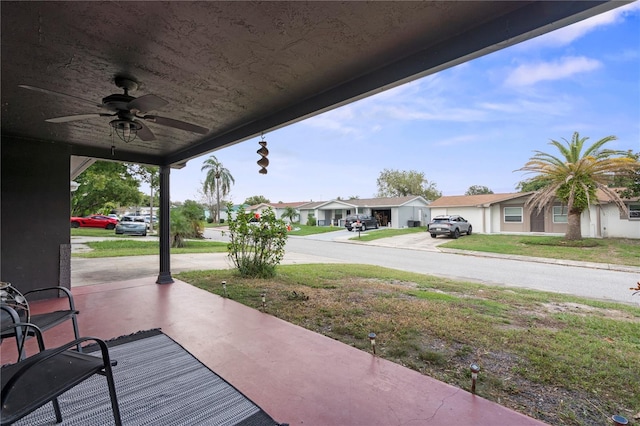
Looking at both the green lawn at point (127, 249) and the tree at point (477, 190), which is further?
the tree at point (477, 190)

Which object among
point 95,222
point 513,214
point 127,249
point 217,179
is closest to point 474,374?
point 127,249

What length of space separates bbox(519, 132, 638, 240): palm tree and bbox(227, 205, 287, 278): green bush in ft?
37.1

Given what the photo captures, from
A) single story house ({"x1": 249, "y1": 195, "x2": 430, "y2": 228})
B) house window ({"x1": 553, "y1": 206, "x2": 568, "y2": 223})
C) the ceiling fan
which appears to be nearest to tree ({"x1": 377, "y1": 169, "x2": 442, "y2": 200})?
single story house ({"x1": 249, "y1": 195, "x2": 430, "y2": 228})

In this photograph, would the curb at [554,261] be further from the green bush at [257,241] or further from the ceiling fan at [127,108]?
the ceiling fan at [127,108]

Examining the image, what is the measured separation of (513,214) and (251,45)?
1967 cm

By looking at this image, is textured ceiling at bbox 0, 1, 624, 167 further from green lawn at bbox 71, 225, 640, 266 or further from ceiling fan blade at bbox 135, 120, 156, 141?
green lawn at bbox 71, 225, 640, 266

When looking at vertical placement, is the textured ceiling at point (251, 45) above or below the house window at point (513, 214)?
above

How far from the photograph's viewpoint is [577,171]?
11531mm

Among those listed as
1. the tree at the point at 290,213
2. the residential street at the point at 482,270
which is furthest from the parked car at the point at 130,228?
the tree at the point at 290,213

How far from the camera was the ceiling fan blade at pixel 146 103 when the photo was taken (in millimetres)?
2492

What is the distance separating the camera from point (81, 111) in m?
3.49

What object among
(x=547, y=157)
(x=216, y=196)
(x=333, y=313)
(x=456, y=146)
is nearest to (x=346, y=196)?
(x=216, y=196)

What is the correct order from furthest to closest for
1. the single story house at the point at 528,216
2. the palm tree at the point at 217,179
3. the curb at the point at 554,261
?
the palm tree at the point at 217,179 < the single story house at the point at 528,216 < the curb at the point at 554,261

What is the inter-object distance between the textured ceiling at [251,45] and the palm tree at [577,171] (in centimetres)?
1260
